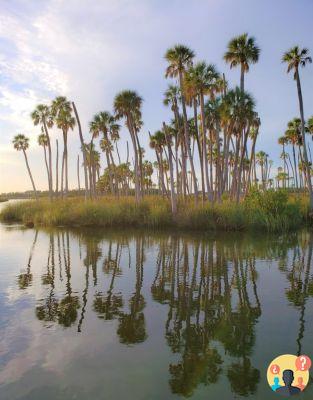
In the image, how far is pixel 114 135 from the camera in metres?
52.4

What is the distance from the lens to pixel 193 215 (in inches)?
1119

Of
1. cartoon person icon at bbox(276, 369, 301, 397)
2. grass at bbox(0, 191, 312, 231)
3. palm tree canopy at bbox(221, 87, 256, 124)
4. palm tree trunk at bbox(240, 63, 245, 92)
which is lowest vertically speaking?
cartoon person icon at bbox(276, 369, 301, 397)

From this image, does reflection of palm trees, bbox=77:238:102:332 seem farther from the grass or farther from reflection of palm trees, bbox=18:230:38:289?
the grass

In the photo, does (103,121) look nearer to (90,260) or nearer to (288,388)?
(90,260)

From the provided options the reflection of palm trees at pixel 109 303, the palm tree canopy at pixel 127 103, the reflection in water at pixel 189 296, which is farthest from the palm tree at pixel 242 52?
the reflection of palm trees at pixel 109 303

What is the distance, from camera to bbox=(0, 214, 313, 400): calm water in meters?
6.06

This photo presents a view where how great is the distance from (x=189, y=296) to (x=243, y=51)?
2961cm

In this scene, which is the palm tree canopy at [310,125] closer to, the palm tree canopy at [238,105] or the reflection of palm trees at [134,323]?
the palm tree canopy at [238,105]

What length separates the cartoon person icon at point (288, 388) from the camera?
4.77 m

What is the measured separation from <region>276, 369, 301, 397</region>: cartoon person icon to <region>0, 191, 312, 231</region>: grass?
71.8ft

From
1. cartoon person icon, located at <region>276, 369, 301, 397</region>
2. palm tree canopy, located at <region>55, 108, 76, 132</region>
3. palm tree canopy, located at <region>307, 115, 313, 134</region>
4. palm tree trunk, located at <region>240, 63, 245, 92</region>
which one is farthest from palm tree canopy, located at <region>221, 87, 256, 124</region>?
cartoon person icon, located at <region>276, 369, 301, 397</region>

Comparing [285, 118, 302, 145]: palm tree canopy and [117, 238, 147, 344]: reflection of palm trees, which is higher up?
[285, 118, 302, 145]: palm tree canopy

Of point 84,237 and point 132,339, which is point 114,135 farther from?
point 132,339

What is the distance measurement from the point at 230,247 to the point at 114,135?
35831 mm
